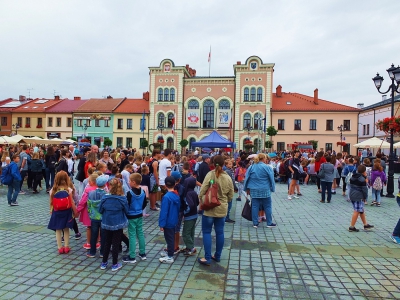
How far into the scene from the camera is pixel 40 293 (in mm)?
3957

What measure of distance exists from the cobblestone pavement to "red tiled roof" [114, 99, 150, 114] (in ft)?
138

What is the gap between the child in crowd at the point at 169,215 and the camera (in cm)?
501

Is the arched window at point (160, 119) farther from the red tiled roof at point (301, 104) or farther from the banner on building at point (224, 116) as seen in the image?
the red tiled roof at point (301, 104)

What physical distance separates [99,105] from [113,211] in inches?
1938

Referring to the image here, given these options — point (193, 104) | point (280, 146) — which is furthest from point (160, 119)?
point (280, 146)

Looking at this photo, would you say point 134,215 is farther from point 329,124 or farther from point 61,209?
point 329,124

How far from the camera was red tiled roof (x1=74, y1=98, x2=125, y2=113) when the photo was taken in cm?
4856

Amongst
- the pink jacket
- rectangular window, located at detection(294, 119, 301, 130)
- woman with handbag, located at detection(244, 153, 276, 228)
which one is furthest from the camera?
rectangular window, located at detection(294, 119, 301, 130)

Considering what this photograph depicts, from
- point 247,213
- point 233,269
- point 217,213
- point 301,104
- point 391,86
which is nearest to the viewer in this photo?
point 233,269

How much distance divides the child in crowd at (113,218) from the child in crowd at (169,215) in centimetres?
64

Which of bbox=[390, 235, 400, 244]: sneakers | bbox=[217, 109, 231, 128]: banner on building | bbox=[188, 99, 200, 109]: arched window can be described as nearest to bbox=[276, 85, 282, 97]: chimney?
bbox=[217, 109, 231, 128]: banner on building

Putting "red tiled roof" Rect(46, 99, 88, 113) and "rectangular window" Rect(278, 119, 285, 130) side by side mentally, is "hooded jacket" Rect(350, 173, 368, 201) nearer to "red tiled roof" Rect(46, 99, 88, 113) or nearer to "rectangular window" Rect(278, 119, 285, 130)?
"rectangular window" Rect(278, 119, 285, 130)

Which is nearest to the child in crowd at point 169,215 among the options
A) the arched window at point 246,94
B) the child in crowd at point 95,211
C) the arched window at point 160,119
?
the child in crowd at point 95,211

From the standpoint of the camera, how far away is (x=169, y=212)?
198 inches
